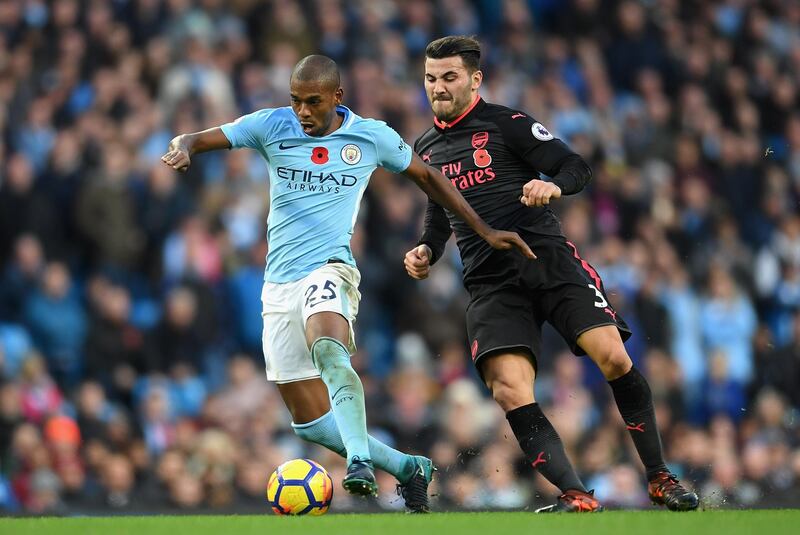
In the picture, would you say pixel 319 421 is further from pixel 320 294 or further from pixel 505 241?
pixel 505 241

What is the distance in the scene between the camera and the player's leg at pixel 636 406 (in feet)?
24.4

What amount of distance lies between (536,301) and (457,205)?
2.28ft

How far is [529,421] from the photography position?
7.53 m

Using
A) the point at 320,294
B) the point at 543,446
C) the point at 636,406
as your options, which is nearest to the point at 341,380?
the point at 320,294

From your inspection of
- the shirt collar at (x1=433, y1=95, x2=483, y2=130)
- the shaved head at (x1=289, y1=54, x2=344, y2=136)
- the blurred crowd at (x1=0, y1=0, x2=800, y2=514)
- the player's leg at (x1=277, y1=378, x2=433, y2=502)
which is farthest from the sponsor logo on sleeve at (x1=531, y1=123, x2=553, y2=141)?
the blurred crowd at (x1=0, y1=0, x2=800, y2=514)

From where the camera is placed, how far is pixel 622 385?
761cm

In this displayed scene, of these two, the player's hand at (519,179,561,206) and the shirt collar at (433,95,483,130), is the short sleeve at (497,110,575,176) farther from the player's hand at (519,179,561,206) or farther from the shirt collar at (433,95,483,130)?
the player's hand at (519,179,561,206)

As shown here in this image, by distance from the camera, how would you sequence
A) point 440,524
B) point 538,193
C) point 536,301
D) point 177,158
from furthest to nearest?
point 536,301
point 538,193
point 177,158
point 440,524

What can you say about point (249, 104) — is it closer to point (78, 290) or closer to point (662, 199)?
point (78, 290)

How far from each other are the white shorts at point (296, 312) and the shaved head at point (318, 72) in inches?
37.8

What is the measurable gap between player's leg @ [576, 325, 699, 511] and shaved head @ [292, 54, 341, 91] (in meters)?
1.85

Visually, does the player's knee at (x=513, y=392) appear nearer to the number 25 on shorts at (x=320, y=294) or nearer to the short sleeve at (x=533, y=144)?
the number 25 on shorts at (x=320, y=294)

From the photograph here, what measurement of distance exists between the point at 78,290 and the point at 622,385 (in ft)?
20.7

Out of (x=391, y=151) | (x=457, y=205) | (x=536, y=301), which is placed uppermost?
(x=391, y=151)
